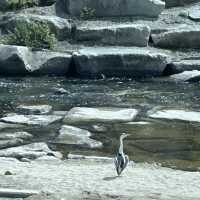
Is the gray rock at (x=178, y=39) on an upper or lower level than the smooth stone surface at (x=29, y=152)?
lower

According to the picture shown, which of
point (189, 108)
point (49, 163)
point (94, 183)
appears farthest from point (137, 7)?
point (94, 183)

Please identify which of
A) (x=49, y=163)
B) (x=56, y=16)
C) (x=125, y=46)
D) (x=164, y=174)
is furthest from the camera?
(x=56, y=16)

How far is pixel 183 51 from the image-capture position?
1933 cm

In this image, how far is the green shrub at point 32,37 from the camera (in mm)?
18891

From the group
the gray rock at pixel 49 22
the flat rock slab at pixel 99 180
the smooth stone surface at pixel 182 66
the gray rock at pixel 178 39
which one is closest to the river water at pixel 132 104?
the smooth stone surface at pixel 182 66

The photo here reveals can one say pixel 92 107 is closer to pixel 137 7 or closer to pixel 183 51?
pixel 183 51

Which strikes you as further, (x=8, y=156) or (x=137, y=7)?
(x=137, y=7)

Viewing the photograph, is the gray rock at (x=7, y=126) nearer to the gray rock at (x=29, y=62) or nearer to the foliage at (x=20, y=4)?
the gray rock at (x=29, y=62)

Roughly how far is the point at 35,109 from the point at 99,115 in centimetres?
134

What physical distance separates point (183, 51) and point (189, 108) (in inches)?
209

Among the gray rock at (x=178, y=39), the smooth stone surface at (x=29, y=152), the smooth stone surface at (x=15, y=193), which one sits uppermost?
the smooth stone surface at (x=15, y=193)

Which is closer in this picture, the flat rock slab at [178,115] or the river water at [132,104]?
the river water at [132,104]

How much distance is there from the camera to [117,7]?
21.1 m

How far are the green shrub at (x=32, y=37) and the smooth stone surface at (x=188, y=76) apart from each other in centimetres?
353
